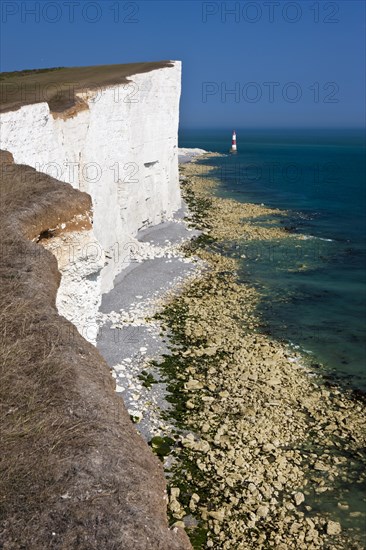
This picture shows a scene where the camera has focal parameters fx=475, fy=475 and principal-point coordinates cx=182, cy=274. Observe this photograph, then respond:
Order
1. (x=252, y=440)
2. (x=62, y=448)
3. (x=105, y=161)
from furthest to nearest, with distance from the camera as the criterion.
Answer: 1. (x=105, y=161)
2. (x=252, y=440)
3. (x=62, y=448)

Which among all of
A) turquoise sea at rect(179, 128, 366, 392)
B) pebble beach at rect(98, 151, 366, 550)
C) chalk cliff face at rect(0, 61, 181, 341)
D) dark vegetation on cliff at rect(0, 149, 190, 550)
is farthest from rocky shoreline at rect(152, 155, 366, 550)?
dark vegetation on cliff at rect(0, 149, 190, 550)

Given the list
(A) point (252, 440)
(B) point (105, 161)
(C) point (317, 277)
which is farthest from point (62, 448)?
(C) point (317, 277)

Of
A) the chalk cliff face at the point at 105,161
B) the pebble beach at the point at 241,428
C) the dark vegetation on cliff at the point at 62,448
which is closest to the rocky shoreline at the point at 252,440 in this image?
the pebble beach at the point at 241,428

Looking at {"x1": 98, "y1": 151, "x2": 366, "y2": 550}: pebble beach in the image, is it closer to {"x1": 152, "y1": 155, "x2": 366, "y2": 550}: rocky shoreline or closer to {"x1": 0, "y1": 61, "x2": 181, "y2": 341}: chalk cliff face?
{"x1": 152, "y1": 155, "x2": 366, "y2": 550}: rocky shoreline

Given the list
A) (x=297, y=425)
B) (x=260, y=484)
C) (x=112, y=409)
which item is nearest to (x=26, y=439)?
(x=112, y=409)

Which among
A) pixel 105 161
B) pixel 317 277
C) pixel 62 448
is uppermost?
pixel 105 161

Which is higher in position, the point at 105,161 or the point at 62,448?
the point at 105,161

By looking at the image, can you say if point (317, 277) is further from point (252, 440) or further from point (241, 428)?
point (252, 440)

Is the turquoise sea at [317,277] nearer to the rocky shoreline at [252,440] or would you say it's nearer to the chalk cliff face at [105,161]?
the rocky shoreline at [252,440]
